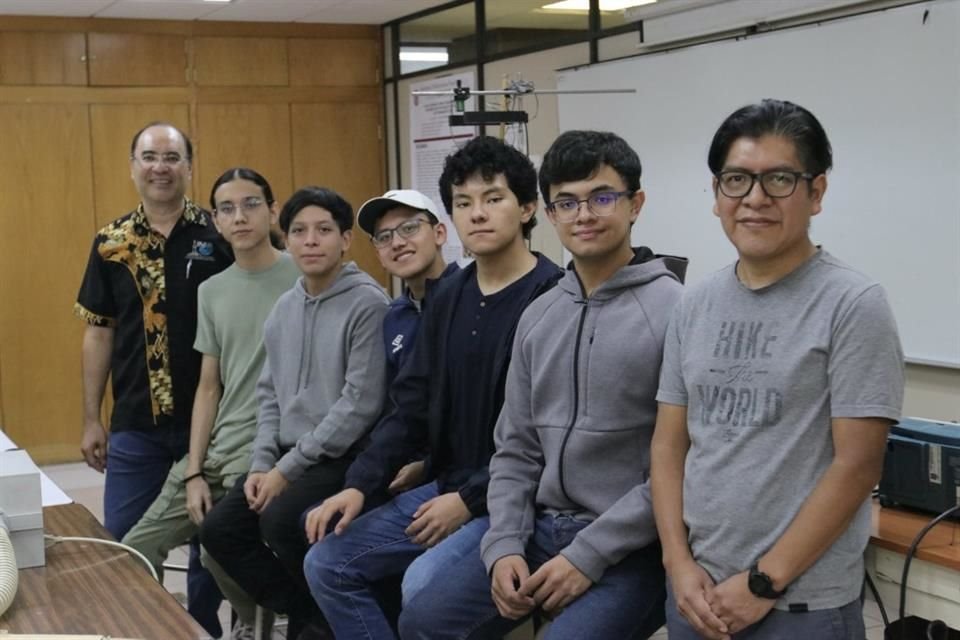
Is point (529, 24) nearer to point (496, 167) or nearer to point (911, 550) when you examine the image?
point (496, 167)

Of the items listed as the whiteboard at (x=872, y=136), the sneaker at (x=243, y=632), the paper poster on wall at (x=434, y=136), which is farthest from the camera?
the paper poster on wall at (x=434, y=136)

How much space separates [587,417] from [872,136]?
259 cm

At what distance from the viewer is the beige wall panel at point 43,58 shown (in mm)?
6523

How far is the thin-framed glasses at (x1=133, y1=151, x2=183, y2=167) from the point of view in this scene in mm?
3469

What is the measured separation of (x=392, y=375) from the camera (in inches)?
119

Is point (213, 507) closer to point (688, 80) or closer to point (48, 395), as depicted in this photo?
point (688, 80)

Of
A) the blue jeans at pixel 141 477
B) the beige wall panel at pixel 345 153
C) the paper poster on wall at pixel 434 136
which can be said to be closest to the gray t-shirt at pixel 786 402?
the blue jeans at pixel 141 477

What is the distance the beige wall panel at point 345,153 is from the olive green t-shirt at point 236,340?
13.1 ft

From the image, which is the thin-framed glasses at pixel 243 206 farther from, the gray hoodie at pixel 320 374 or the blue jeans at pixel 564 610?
the blue jeans at pixel 564 610

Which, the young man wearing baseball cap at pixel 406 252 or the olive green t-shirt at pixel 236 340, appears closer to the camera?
the young man wearing baseball cap at pixel 406 252

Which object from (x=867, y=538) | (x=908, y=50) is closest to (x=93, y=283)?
(x=867, y=538)

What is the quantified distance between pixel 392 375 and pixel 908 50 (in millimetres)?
2377

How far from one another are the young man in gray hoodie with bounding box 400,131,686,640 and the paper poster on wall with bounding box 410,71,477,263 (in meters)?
4.44

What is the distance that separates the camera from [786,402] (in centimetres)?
181
